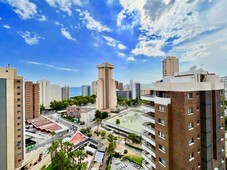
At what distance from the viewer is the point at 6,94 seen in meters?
19.8

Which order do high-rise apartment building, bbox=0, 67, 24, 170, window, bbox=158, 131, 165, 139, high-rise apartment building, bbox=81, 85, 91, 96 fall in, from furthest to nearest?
high-rise apartment building, bbox=81, 85, 91, 96, high-rise apartment building, bbox=0, 67, 24, 170, window, bbox=158, 131, 165, 139

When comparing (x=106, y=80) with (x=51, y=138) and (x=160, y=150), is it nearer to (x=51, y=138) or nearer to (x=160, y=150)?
(x=51, y=138)

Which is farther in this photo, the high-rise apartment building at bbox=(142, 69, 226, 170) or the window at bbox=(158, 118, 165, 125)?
the window at bbox=(158, 118, 165, 125)

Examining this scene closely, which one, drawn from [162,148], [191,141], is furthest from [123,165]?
[191,141]

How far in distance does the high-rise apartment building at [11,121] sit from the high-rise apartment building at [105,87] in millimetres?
41063

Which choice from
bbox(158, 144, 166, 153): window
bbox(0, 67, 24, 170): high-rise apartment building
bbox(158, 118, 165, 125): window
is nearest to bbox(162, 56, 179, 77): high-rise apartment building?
bbox(0, 67, 24, 170): high-rise apartment building

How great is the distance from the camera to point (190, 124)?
32.7 ft

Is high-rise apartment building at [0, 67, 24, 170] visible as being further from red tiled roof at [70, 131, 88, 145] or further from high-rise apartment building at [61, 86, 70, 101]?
high-rise apartment building at [61, 86, 70, 101]

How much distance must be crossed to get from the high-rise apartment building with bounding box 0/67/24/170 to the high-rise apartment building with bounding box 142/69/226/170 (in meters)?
18.0

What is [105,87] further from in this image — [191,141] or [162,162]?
[191,141]

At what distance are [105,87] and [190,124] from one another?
53136 mm

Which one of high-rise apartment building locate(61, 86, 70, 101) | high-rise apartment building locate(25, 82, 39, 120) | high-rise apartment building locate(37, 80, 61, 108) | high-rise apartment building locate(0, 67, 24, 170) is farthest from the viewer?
high-rise apartment building locate(61, 86, 70, 101)

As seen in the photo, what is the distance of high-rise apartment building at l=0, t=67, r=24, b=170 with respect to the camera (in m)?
19.3

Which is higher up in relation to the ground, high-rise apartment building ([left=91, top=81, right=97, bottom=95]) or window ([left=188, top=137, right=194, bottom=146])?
high-rise apartment building ([left=91, top=81, right=97, bottom=95])
